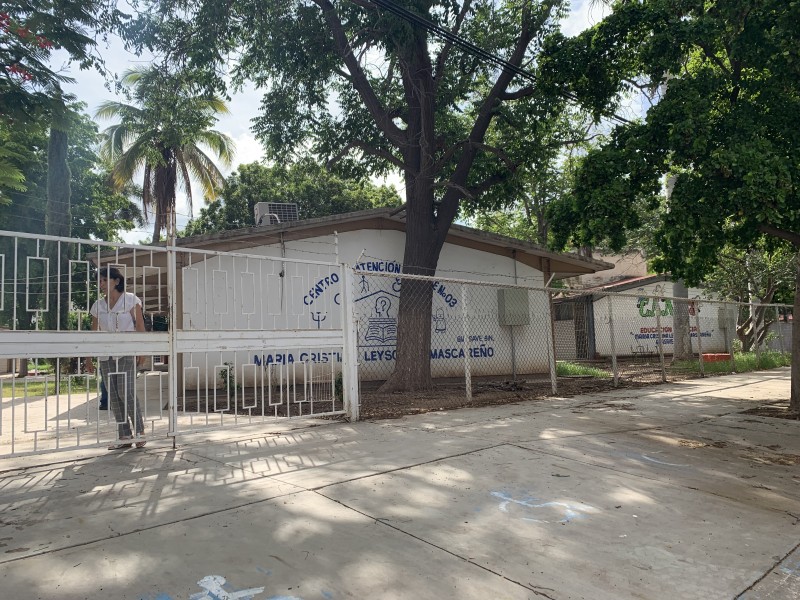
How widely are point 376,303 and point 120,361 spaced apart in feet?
24.7

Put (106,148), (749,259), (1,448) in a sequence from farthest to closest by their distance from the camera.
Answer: (106,148) < (749,259) < (1,448)

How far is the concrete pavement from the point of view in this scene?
243 centimetres

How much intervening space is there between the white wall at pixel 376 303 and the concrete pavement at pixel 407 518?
215 inches

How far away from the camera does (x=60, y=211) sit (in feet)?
53.9

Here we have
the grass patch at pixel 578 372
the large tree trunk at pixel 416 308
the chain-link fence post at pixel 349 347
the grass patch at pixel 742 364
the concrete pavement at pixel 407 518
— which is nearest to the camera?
the concrete pavement at pixel 407 518

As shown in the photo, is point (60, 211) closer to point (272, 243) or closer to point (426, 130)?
point (272, 243)

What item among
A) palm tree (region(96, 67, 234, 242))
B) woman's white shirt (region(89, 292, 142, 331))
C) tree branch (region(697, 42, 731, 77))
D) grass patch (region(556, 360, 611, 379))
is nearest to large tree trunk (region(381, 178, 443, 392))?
tree branch (region(697, 42, 731, 77))

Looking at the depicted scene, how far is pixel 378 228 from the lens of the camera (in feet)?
41.1

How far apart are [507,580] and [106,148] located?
2323 cm

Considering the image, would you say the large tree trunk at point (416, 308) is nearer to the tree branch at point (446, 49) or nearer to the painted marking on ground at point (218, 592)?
the tree branch at point (446, 49)

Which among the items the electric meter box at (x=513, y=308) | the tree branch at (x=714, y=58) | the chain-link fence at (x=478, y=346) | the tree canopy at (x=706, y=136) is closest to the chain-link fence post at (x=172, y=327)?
the chain-link fence at (x=478, y=346)

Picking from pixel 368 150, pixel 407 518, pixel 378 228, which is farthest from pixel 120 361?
pixel 378 228

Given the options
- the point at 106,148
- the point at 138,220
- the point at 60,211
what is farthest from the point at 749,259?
the point at 138,220

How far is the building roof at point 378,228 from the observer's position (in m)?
10.7
